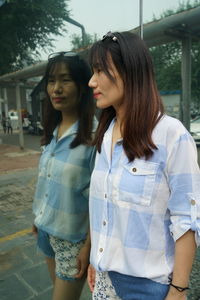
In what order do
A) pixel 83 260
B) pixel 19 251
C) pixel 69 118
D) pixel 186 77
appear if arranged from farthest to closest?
pixel 186 77 → pixel 19 251 → pixel 69 118 → pixel 83 260

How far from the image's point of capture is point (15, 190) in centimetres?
562

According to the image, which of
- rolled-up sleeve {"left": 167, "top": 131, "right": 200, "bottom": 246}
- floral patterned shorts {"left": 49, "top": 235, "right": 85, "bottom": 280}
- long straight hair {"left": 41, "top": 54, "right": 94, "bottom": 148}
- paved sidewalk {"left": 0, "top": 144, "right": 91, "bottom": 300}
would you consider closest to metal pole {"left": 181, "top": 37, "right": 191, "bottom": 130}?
long straight hair {"left": 41, "top": 54, "right": 94, "bottom": 148}

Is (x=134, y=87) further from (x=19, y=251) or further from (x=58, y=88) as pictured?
(x=19, y=251)

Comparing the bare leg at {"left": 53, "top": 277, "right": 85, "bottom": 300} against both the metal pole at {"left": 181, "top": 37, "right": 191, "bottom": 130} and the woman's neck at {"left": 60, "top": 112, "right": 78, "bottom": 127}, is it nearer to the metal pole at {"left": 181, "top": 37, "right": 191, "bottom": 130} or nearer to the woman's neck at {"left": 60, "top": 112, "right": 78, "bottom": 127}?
the woman's neck at {"left": 60, "top": 112, "right": 78, "bottom": 127}

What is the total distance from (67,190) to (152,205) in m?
0.63

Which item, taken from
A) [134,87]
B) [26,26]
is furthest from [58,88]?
[26,26]

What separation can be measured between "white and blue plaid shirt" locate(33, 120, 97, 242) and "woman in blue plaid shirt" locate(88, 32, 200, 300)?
372mm

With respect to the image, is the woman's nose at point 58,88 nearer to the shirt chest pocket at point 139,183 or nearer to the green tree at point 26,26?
the shirt chest pocket at point 139,183

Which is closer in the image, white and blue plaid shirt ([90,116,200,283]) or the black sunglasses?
white and blue plaid shirt ([90,116,200,283])

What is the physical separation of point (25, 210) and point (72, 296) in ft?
9.79

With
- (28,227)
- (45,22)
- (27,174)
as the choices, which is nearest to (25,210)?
(28,227)

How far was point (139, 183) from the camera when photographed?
1015 millimetres

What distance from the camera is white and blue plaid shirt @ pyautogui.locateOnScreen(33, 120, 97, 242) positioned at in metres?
1.52

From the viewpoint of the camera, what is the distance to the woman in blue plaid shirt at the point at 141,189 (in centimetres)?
99
